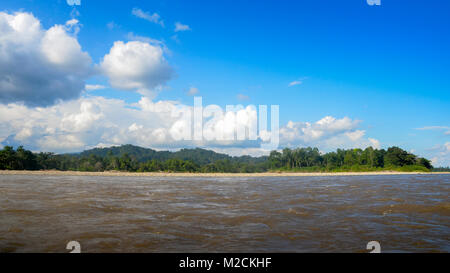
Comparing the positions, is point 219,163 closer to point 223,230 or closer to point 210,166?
point 210,166

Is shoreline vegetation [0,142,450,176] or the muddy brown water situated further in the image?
shoreline vegetation [0,142,450,176]

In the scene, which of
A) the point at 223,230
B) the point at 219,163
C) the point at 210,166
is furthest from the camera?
the point at 219,163

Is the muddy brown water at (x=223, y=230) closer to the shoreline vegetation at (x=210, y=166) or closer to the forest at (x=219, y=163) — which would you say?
the shoreline vegetation at (x=210, y=166)

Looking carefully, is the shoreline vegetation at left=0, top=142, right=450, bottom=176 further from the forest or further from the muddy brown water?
the muddy brown water

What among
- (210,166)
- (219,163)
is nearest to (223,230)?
(210,166)

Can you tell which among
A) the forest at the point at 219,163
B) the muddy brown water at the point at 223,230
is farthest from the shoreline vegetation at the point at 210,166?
the muddy brown water at the point at 223,230

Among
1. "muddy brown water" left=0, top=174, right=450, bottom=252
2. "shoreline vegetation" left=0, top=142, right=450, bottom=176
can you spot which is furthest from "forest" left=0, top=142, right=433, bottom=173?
"muddy brown water" left=0, top=174, right=450, bottom=252

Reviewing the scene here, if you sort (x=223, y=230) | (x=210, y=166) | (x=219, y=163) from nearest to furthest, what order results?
(x=223, y=230), (x=210, y=166), (x=219, y=163)

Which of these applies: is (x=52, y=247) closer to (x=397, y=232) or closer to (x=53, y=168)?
(x=397, y=232)

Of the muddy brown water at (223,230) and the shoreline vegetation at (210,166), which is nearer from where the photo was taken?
the muddy brown water at (223,230)
